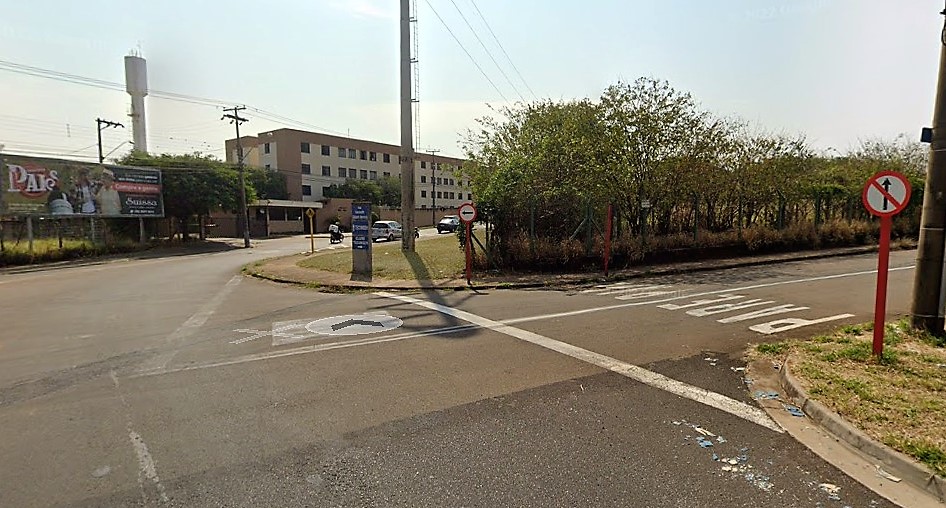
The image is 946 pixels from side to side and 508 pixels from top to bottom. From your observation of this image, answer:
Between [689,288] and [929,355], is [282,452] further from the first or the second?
[689,288]

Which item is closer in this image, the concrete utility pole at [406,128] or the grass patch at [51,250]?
the concrete utility pole at [406,128]

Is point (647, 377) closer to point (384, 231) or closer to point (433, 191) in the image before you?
point (384, 231)

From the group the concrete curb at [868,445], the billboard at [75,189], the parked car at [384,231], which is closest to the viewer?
the concrete curb at [868,445]

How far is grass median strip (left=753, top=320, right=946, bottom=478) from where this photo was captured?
366cm

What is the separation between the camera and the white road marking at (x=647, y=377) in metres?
4.45

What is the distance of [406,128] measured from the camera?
761 inches

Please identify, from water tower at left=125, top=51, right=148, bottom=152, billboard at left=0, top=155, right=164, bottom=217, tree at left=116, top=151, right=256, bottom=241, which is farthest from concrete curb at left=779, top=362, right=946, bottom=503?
water tower at left=125, top=51, right=148, bottom=152

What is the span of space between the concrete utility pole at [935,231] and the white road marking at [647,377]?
377 cm

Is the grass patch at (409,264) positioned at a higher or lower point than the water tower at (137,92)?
lower

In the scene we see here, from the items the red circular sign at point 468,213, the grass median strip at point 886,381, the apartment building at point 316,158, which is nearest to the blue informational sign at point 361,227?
the red circular sign at point 468,213

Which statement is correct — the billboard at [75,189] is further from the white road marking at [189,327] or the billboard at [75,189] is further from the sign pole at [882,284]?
the sign pole at [882,284]

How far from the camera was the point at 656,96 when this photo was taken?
16453 millimetres

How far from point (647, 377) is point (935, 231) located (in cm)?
437

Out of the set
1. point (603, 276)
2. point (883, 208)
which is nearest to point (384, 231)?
point (603, 276)
